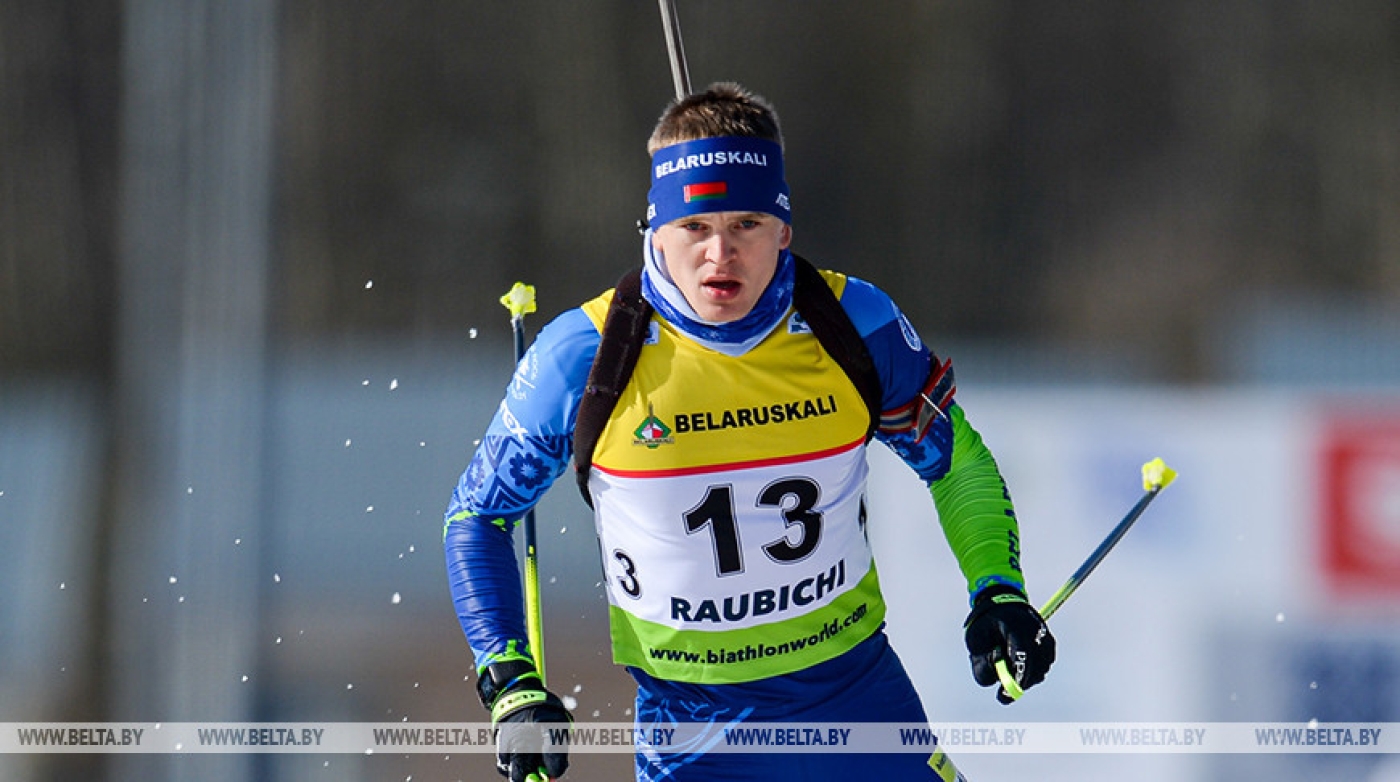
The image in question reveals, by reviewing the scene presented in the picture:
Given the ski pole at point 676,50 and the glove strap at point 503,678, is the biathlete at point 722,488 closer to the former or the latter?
the glove strap at point 503,678

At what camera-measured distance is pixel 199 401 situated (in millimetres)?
5676

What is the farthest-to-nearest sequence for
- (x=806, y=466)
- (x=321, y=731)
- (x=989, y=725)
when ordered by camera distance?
(x=321, y=731) < (x=989, y=725) < (x=806, y=466)

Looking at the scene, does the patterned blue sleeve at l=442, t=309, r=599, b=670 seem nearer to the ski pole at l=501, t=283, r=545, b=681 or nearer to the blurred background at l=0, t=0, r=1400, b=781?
the ski pole at l=501, t=283, r=545, b=681

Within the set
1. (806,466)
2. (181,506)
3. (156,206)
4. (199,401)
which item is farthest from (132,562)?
(806,466)

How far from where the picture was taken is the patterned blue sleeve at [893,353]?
2771 millimetres

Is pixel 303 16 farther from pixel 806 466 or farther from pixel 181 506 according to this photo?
pixel 806 466

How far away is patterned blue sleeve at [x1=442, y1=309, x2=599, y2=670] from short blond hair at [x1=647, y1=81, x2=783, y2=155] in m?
0.37

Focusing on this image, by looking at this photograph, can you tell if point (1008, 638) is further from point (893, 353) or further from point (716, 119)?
point (716, 119)

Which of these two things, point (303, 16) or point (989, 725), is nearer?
point (989, 725)

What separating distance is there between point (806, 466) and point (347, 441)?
3.12 metres

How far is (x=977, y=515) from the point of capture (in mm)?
2920

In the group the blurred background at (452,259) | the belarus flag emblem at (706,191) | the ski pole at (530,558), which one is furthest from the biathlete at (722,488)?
the blurred background at (452,259)

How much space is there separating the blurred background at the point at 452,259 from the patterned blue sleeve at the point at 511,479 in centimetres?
249

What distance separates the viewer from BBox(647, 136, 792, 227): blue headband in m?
2.67
